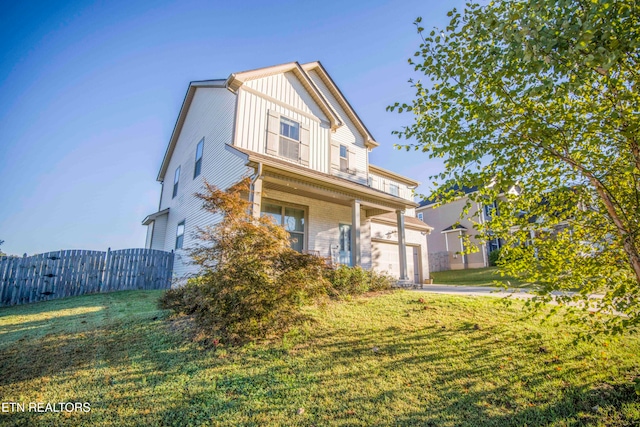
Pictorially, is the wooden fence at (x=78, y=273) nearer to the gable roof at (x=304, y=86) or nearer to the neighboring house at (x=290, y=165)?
the neighboring house at (x=290, y=165)

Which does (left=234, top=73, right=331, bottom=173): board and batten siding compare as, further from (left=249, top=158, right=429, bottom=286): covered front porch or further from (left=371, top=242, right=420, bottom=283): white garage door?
(left=371, top=242, right=420, bottom=283): white garage door

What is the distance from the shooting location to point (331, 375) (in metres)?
3.54

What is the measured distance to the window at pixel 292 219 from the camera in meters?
10.0

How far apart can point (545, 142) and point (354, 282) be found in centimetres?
613

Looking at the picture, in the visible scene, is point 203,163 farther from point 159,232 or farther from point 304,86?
point 159,232

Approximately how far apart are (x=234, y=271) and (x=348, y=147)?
389 inches

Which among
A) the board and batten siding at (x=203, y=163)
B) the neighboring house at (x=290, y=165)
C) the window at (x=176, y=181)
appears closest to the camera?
the neighboring house at (x=290, y=165)

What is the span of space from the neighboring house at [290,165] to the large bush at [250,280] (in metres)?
2.44

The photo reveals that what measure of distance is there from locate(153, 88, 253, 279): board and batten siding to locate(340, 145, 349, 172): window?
5020 mm

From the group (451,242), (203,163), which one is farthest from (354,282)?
(451,242)

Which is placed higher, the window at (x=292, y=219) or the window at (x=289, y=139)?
the window at (x=289, y=139)

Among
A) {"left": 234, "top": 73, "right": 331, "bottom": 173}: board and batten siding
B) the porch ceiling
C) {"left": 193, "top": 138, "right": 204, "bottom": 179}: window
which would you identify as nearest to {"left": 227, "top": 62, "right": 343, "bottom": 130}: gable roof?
{"left": 234, "top": 73, "right": 331, "bottom": 173}: board and batten siding

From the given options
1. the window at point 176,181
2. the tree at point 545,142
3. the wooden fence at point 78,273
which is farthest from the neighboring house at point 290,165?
the tree at point 545,142

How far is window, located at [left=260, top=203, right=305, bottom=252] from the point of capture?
32.9ft
